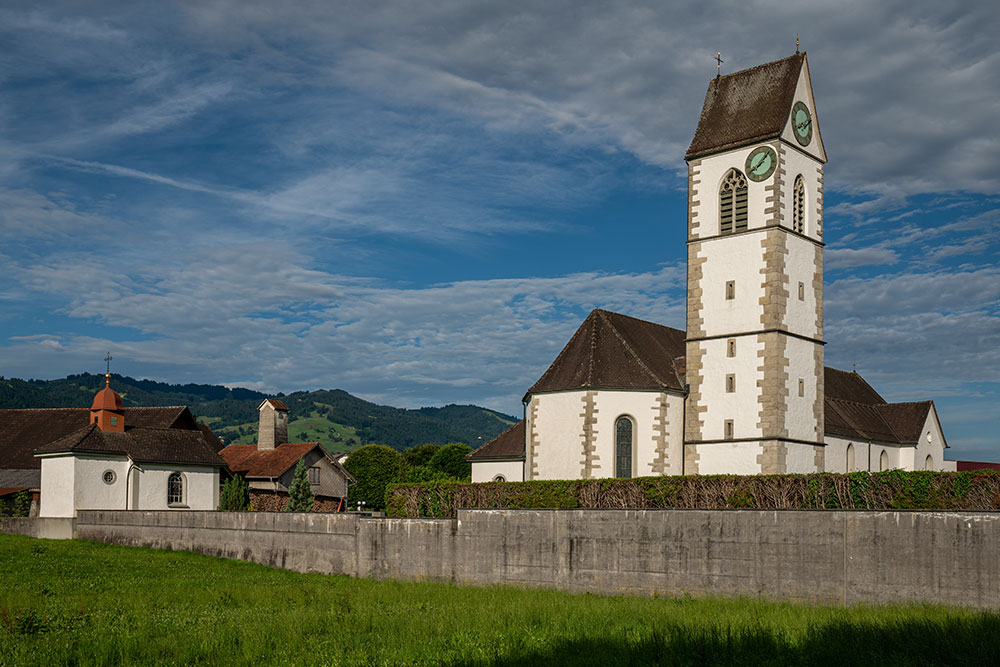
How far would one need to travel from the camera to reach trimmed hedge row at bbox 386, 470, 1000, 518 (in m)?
27.3

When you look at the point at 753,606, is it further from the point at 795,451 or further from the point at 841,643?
the point at 795,451

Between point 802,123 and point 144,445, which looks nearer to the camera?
point 802,123

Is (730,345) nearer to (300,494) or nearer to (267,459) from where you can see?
(300,494)

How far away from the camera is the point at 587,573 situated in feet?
98.6

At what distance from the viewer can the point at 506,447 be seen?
59.0 m

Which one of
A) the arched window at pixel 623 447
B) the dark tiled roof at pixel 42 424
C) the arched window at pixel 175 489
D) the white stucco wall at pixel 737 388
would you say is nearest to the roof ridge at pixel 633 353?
the white stucco wall at pixel 737 388

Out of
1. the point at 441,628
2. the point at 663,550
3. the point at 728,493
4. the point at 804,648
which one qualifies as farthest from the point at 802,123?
the point at 441,628

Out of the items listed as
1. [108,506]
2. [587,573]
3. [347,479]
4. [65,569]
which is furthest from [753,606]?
Result: [347,479]

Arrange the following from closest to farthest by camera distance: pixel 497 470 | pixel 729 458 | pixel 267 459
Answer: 1. pixel 729 458
2. pixel 497 470
3. pixel 267 459

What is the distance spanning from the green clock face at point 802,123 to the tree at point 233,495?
34.7 m

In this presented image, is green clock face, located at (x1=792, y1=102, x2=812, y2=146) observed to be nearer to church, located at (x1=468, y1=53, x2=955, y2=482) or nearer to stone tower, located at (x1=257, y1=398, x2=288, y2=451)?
church, located at (x1=468, y1=53, x2=955, y2=482)

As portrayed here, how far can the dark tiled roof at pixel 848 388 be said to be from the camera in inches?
2405

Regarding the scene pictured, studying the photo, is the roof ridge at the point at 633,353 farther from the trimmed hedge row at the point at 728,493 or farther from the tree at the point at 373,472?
the tree at the point at 373,472

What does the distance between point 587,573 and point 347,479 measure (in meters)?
57.5
